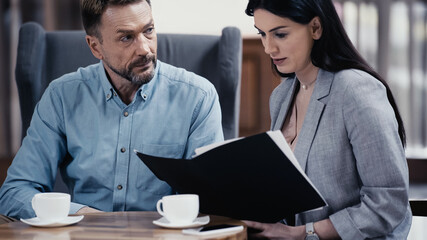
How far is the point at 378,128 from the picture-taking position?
1.06 meters

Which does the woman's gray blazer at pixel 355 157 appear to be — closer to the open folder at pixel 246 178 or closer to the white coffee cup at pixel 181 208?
the open folder at pixel 246 178

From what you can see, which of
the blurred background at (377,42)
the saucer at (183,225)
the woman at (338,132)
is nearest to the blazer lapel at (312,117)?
the woman at (338,132)

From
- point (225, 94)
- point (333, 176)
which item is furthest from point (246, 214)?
point (225, 94)

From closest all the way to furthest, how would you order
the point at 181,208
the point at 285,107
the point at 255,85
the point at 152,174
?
1. the point at 181,208
2. the point at 285,107
3. the point at 152,174
4. the point at 255,85

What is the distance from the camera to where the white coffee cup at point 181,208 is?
95 centimetres

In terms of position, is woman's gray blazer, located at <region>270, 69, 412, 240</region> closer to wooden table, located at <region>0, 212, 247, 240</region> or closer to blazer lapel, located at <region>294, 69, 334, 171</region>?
blazer lapel, located at <region>294, 69, 334, 171</region>

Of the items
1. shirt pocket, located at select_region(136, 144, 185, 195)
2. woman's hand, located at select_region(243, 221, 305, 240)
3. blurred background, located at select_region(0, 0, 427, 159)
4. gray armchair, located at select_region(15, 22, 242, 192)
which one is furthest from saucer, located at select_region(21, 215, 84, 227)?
blurred background, located at select_region(0, 0, 427, 159)

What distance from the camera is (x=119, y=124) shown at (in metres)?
1.49

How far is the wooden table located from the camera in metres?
0.93

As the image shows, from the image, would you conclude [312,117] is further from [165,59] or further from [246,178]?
[165,59]

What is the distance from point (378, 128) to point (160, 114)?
0.63 metres

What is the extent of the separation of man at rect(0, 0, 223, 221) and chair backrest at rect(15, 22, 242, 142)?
9.1 inches

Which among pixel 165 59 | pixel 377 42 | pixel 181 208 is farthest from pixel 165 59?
pixel 377 42

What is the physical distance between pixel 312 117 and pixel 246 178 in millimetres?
270
